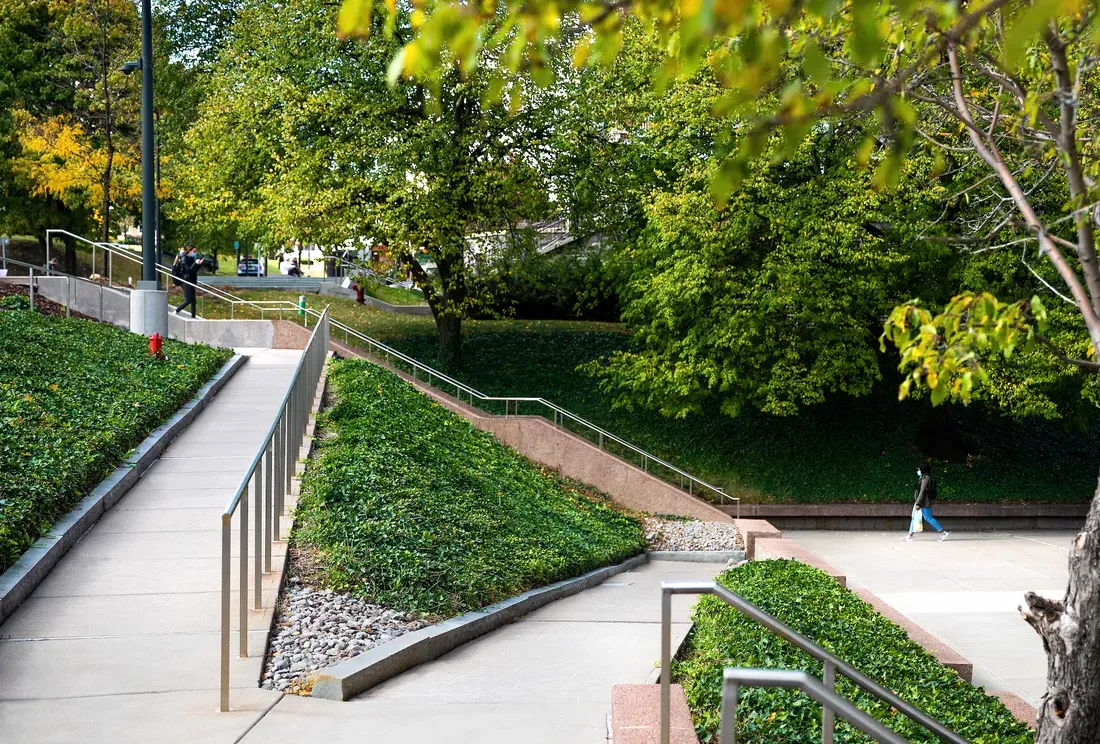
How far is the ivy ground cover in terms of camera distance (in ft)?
30.6

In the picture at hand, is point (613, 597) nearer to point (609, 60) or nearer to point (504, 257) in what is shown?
point (609, 60)

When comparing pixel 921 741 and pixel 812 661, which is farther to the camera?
pixel 812 661

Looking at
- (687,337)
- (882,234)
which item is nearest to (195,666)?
(687,337)

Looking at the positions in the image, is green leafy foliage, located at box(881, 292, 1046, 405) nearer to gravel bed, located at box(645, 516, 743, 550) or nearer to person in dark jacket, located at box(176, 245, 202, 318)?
gravel bed, located at box(645, 516, 743, 550)

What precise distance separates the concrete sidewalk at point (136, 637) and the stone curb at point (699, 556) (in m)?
7.83

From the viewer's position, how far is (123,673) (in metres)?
6.63

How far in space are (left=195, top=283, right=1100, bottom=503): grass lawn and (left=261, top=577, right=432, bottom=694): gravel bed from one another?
→ 594 inches

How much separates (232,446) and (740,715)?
9.23 meters

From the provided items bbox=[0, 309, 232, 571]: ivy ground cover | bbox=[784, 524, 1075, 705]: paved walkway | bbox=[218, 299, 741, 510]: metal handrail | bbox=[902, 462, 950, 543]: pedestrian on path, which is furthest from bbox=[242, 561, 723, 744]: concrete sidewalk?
bbox=[902, 462, 950, 543]: pedestrian on path

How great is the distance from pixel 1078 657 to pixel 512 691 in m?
3.44

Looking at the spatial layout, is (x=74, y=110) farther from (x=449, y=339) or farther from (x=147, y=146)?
(x=147, y=146)

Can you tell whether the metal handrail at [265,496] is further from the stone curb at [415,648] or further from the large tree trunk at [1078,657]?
the large tree trunk at [1078,657]

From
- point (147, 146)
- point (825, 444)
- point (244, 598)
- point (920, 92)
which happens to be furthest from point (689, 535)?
point (244, 598)

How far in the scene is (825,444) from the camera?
24203 mm
